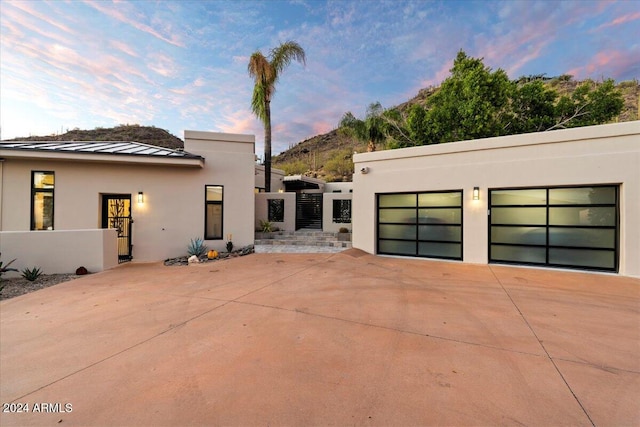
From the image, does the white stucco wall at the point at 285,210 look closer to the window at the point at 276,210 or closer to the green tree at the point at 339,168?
the window at the point at 276,210

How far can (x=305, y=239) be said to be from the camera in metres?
11.4

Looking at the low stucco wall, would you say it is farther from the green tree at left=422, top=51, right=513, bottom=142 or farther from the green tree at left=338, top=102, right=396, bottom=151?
the green tree at left=422, top=51, right=513, bottom=142

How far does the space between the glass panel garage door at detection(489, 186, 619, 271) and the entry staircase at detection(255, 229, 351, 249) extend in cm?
539

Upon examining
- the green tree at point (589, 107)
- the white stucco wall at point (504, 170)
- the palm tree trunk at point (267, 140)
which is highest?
the green tree at point (589, 107)

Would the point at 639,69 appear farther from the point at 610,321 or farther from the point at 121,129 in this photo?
the point at 121,129

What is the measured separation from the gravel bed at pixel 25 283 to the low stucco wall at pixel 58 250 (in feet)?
1.17

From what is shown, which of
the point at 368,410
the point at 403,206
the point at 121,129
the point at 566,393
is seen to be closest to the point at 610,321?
the point at 566,393

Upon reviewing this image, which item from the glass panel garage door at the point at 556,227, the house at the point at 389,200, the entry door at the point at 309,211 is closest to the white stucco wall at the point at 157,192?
the house at the point at 389,200

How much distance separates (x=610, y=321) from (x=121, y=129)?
41406 mm

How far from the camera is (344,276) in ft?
21.1

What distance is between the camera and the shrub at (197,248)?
938 cm

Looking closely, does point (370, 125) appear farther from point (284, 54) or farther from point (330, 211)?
point (330, 211)

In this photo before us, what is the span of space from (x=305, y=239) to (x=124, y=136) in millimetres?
29958

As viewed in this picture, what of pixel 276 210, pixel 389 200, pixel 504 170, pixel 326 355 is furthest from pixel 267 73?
pixel 326 355
